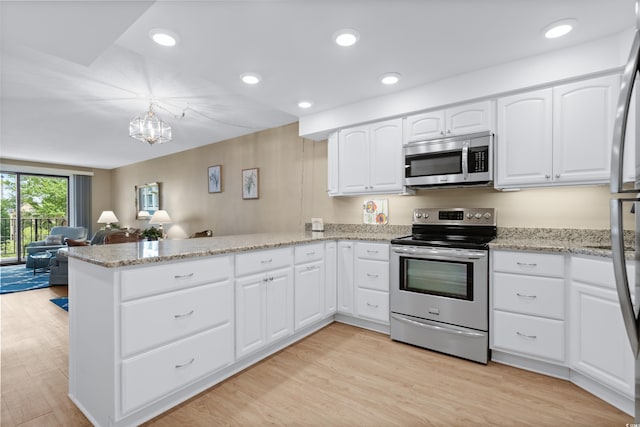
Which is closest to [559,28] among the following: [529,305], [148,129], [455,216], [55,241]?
[455,216]

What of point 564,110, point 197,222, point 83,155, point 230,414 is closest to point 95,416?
point 230,414

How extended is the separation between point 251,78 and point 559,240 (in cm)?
287

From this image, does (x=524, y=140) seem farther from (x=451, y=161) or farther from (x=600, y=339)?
(x=600, y=339)

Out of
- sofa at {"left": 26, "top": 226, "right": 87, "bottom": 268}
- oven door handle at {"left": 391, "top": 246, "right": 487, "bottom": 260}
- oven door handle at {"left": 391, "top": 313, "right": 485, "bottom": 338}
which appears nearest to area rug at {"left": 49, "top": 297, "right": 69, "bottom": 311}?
sofa at {"left": 26, "top": 226, "right": 87, "bottom": 268}

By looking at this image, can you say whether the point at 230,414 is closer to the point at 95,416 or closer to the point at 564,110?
the point at 95,416

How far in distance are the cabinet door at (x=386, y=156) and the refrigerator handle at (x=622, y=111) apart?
6.96 feet

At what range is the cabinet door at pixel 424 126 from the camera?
2770 millimetres

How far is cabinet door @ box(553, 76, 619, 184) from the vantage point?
Answer: 2.11m

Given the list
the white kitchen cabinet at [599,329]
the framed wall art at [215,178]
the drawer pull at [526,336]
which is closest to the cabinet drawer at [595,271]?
the white kitchen cabinet at [599,329]

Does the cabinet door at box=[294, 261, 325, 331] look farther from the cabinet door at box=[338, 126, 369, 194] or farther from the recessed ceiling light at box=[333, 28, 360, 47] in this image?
A: the recessed ceiling light at box=[333, 28, 360, 47]

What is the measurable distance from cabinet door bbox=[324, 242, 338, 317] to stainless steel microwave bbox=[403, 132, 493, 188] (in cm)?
98

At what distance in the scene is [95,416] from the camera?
1.64 metres

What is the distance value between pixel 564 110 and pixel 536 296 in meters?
1.37

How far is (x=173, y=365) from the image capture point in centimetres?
174
